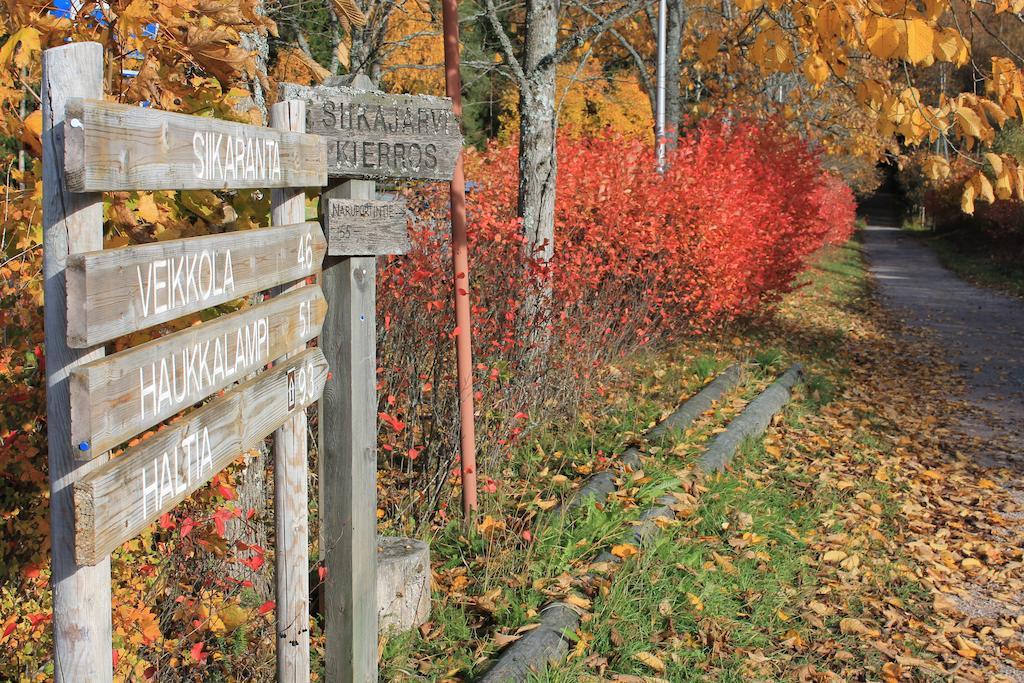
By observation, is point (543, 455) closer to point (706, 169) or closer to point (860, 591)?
point (860, 591)

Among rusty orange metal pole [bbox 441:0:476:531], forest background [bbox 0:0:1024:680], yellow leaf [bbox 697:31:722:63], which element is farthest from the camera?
rusty orange metal pole [bbox 441:0:476:531]

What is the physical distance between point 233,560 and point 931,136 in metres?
3.49

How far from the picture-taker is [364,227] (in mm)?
3232

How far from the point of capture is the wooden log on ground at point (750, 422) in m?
6.60

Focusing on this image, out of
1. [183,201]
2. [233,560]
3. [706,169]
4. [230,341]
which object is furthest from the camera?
[706,169]

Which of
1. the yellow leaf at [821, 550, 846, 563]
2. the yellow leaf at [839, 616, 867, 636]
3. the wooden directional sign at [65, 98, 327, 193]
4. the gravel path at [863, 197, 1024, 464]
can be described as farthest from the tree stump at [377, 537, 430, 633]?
the gravel path at [863, 197, 1024, 464]

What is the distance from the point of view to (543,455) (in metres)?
6.16

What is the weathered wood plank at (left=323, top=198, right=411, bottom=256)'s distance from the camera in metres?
3.19

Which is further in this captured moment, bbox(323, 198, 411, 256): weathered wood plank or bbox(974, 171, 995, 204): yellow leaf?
bbox(974, 171, 995, 204): yellow leaf

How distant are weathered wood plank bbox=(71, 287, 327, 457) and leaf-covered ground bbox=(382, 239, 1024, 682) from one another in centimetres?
178

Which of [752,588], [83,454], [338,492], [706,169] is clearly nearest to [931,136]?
[752,588]

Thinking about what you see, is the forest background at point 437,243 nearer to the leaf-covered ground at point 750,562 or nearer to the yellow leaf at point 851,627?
the leaf-covered ground at point 750,562

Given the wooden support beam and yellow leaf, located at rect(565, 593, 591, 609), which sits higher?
the wooden support beam

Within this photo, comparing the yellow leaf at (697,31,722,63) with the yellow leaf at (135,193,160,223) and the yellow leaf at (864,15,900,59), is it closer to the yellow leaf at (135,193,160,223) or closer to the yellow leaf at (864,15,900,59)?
the yellow leaf at (864,15,900,59)
